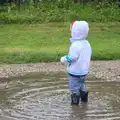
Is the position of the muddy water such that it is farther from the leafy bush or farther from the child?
the leafy bush

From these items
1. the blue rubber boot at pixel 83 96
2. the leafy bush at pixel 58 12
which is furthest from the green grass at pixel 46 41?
the blue rubber boot at pixel 83 96

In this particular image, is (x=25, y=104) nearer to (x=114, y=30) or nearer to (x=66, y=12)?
(x=114, y=30)

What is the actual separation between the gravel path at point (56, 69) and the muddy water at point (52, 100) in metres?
0.47

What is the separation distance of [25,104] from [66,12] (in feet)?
45.5

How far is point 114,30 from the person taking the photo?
17.8m

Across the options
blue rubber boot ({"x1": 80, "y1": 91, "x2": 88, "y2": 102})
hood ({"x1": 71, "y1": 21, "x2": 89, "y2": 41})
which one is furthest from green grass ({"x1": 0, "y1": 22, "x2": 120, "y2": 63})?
hood ({"x1": 71, "y1": 21, "x2": 89, "y2": 41})

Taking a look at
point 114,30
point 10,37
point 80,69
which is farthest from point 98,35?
point 80,69

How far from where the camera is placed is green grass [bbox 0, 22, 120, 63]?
40.5ft

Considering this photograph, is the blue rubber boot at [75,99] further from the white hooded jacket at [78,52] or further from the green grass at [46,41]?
the green grass at [46,41]

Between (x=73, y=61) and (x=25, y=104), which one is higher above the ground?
(x=73, y=61)

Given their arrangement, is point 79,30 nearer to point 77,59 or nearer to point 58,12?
point 77,59

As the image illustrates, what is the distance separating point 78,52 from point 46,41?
7.38m

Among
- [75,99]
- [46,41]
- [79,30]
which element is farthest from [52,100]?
[46,41]

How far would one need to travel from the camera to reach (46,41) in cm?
1495
